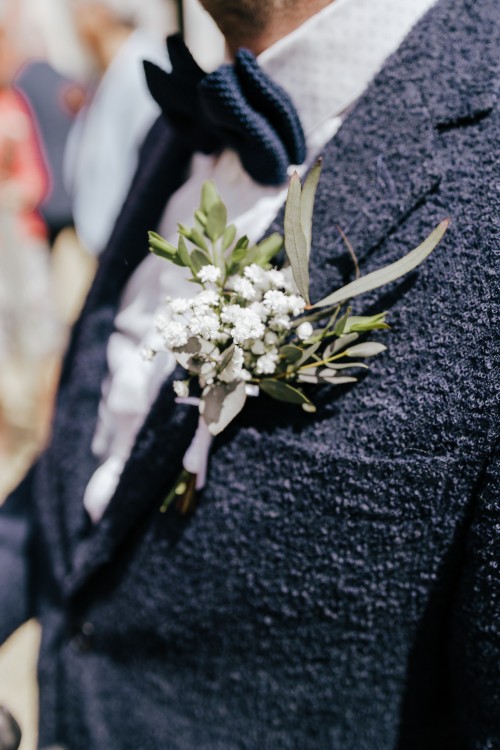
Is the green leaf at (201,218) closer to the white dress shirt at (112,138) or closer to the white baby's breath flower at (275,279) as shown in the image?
the white baby's breath flower at (275,279)

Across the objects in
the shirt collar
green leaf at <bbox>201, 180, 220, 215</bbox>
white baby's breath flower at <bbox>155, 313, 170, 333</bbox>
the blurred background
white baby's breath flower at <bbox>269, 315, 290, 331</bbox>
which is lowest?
the blurred background

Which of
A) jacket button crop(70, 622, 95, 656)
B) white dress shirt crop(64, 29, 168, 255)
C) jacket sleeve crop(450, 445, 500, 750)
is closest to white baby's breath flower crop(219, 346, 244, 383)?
jacket sleeve crop(450, 445, 500, 750)

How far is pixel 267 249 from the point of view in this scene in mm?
568

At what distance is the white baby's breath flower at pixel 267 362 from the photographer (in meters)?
0.54

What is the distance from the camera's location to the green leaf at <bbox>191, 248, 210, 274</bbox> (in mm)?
541

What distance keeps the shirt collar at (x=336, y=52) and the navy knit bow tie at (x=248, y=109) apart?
2 cm

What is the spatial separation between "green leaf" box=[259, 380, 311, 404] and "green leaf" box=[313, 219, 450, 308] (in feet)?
0.25

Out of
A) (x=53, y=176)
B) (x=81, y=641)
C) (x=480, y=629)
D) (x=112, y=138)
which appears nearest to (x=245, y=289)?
(x=480, y=629)

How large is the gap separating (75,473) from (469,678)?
0.53 m

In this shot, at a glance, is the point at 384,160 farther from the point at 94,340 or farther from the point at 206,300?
the point at 94,340

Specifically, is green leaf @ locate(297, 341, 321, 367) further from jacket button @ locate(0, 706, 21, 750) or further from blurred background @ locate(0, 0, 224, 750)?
blurred background @ locate(0, 0, 224, 750)

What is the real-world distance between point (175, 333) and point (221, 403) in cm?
8

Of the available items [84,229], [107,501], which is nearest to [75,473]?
[107,501]

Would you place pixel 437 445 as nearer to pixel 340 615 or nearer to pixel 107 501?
pixel 340 615
